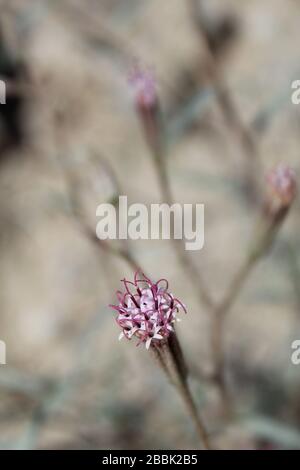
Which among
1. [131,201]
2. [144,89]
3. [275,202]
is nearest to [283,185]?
[275,202]

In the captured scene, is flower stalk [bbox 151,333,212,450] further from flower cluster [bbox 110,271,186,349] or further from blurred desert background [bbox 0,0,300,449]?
blurred desert background [bbox 0,0,300,449]

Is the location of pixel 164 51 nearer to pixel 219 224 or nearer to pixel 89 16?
pixel 89 16

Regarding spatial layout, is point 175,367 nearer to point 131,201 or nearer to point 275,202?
point 275,202

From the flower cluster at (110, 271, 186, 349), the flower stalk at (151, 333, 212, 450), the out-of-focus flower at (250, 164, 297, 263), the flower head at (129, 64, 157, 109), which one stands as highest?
the flower head at (129, 64, 157, 109)

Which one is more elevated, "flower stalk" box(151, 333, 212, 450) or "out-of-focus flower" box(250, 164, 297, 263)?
"out-of-focus flower" box(250, 164, 297, 263)

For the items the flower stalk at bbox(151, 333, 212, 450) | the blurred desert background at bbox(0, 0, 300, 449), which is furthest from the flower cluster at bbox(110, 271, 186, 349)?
the blurred desert background at bbox(0, 0, 300, 449)

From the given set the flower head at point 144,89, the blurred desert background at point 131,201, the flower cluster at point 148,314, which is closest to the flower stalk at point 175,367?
the flower cluster at point 148,314
